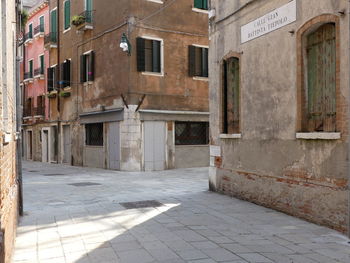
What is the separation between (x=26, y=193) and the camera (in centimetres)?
1108

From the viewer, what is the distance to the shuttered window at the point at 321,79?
22.0 ft

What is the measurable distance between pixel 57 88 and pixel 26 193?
45.6ft

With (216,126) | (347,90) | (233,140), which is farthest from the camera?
(216,126)

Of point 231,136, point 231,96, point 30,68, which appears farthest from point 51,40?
point 231,136

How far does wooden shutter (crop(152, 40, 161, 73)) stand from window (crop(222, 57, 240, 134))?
8126mm

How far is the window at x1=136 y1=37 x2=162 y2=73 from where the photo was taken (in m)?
17.2

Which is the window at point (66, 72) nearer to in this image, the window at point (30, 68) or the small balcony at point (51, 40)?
the small balcony at point (51, 40)

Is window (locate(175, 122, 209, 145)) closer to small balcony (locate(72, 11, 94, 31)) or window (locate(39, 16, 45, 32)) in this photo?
small balcony (locate(72, 11, 94, 31))

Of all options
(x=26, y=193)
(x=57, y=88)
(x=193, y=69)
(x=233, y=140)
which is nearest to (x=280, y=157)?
(x=233, y=140)

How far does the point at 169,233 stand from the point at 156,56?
12.8 m

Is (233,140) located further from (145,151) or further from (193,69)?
(193,69)

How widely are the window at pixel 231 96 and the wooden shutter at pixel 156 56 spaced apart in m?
8.13

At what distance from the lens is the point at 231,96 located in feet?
33.1

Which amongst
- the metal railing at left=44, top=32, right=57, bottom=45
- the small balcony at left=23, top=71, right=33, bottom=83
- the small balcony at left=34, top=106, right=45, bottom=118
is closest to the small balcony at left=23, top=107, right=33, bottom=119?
the small balcony at left=34, top=106, right=45, bottom=118
